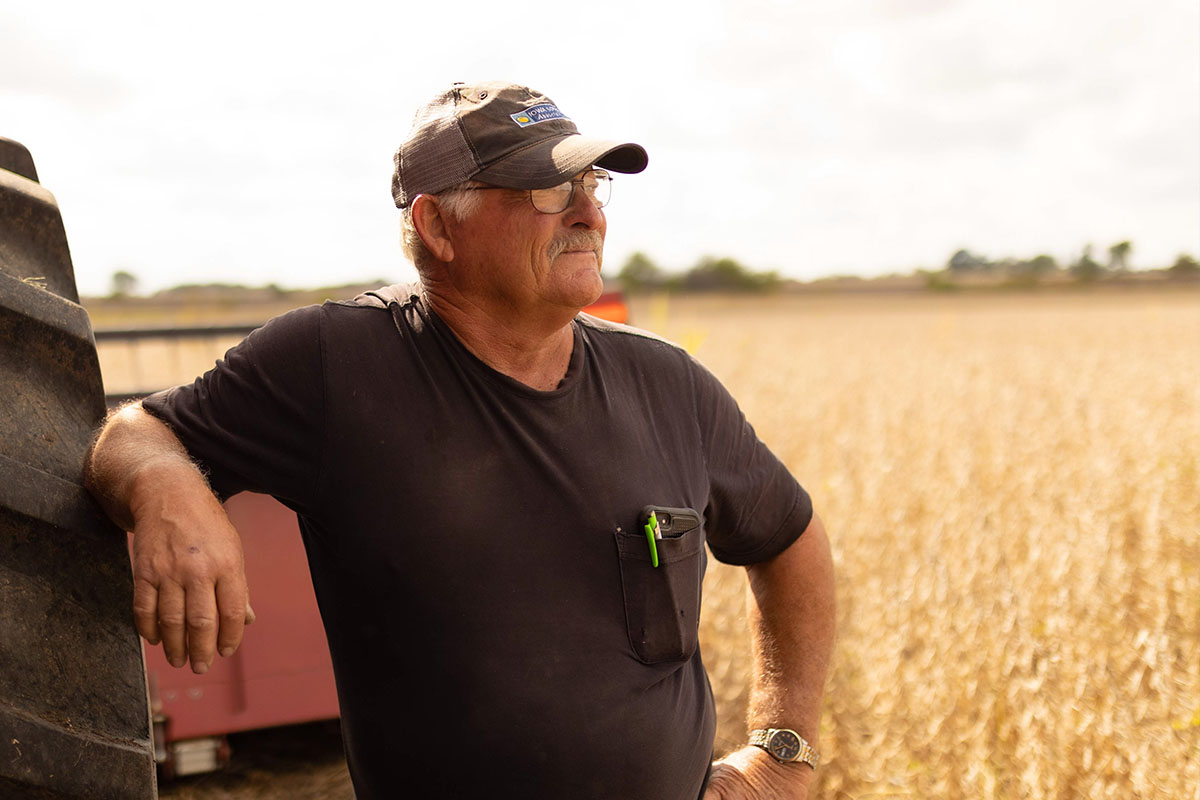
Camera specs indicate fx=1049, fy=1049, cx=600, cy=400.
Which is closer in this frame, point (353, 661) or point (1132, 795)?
point (353, 661)

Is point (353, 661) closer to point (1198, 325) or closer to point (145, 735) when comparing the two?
point (145, 735)

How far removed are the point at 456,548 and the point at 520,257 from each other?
1.61 ft

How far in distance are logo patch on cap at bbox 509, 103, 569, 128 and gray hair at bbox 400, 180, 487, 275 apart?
0.43 feet

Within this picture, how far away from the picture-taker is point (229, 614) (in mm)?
1336

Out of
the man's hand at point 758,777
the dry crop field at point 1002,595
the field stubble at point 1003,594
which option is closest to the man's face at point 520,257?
the man's hand at point 758,777

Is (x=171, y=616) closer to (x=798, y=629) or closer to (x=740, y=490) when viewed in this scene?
(x=740, y=490)

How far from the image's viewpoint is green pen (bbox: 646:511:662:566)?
167 cm

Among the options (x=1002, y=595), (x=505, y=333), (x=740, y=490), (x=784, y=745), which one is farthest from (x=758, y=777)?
(x=1002, y=595)

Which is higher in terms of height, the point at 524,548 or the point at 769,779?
the point at 524,548

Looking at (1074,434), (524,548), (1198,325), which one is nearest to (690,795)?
(524,548)

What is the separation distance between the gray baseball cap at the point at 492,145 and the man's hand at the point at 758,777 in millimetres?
1173

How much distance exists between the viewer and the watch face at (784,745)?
2.07m

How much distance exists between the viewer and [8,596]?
1.09 m

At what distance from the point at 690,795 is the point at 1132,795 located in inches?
58.8
